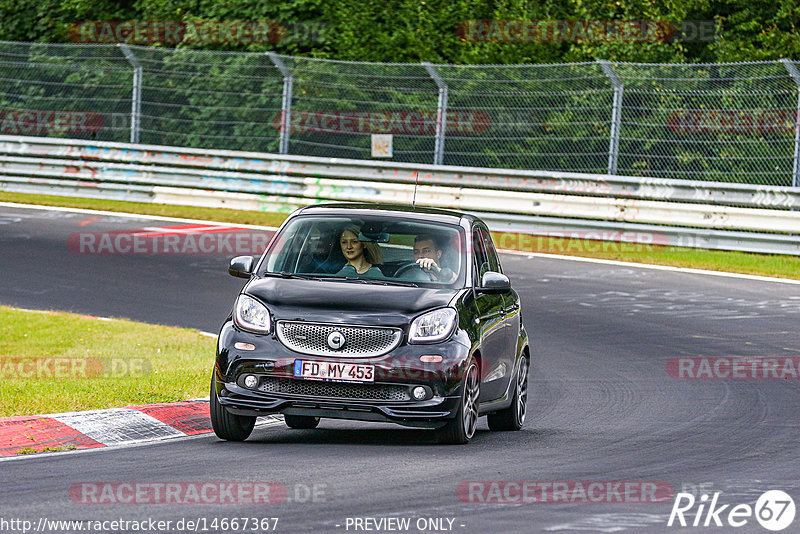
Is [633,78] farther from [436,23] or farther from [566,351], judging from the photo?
[566,351]

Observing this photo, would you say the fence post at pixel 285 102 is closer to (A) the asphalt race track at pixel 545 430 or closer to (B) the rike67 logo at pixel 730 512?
(A) the asphalt race track at pixel 545 430

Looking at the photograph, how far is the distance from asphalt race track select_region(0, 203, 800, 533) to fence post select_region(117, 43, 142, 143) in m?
6.70

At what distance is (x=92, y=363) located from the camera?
40.2ft

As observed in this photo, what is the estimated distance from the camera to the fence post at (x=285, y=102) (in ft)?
79.6

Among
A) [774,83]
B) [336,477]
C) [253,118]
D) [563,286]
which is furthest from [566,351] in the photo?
[253,118]

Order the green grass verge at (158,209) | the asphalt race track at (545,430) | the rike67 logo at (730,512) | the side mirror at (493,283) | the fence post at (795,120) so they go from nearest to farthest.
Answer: the rike67 logo at (730,512)
the asphalt race track at (545,430)
the side mirror at (493,283)
the fence post at (795,120)
the green grass verge at (158,209)

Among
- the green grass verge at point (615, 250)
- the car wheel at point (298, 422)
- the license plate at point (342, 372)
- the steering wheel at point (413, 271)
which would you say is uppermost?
the steering wheel at point (413, 271)

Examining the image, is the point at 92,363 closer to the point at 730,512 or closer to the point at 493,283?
the point at 493,283

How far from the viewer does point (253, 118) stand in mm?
25281

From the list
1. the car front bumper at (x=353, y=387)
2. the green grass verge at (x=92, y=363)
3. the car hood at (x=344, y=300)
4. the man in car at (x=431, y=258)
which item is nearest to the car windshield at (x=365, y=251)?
the man in car at (x=431, y=258)

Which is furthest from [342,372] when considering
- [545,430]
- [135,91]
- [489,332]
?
[135,91]

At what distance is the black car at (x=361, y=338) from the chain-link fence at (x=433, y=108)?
36.6 feet

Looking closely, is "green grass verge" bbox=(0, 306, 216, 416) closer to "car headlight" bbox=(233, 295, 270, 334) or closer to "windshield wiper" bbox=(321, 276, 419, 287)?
"car headlight" bbox=(233, 295, 270, 334)

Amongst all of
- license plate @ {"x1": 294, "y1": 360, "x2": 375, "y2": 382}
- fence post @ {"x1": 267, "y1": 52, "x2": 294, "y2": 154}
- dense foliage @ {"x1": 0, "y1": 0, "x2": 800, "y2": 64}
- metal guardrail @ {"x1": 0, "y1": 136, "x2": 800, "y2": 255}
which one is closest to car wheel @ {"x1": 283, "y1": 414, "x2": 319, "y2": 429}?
license plate @ {"x1": 294, "y1": 360, "x2": 375, "y2": 382}
